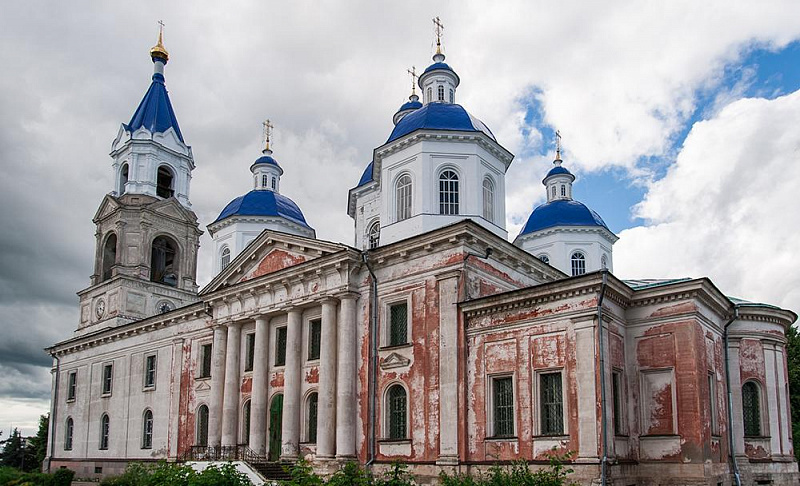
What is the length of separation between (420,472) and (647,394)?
6857mm

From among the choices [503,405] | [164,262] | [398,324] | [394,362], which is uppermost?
[164,262]

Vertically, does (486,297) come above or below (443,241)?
below

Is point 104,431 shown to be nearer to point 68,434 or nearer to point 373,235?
point 68,434

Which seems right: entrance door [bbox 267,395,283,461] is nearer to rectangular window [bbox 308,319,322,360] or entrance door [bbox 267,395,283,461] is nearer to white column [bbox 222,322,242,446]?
white column [bbox 222,322,242,446]

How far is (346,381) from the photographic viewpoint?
77.5ft

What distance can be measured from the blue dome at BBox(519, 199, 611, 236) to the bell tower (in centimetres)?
1877

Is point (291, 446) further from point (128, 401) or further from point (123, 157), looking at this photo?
point (123, 157)

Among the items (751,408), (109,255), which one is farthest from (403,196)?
(109,255)

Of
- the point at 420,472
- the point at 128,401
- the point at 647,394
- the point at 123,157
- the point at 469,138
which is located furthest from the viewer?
the point at 123,157

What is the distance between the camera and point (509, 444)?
20.2 metres

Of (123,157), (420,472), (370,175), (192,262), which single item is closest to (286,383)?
(420,472)

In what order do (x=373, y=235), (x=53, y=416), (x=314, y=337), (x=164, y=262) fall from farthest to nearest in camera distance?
1. (x=164, y=262)
2. (x=53, y=416)
3. (x=373, y=235)
4. (x=314, y=337)

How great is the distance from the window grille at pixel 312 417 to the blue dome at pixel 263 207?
1551 centimetres

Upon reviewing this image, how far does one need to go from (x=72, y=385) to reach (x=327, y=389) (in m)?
23.0
